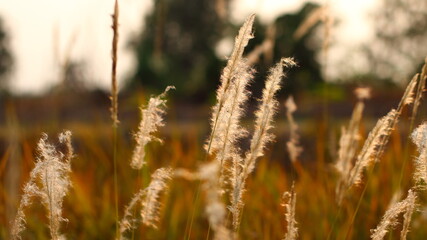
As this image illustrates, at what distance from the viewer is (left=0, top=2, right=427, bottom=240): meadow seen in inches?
42.2

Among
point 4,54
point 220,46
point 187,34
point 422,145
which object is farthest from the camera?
point 4,54

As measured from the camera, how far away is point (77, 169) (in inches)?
143

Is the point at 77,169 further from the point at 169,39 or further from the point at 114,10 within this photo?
the point at 169,39

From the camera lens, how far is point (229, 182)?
1571 millimetres

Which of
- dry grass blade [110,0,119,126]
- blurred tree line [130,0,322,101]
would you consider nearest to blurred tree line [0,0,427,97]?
blurred tree line [130,0,322,101]

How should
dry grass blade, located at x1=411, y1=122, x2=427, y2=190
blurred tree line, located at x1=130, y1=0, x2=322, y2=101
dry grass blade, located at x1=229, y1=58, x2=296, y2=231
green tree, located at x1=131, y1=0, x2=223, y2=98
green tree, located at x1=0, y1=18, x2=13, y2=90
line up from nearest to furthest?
dry grass blade, located at x1=229, y1=58, x2=296, y2=231 → dry grass blade, located at x1=411, y1=122, x2=427, y2=190 → blurred tree line, located at x1=130, y1=0, x2=322, y2=101 → green tree, located at x1=131, y1=0, x2=223, y2=98 → green tree, located at x1=0, y1=18, x2=13, y2=90

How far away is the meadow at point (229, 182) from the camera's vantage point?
42.2 inches

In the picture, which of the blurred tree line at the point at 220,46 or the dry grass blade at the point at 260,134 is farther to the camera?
A: the blurred tree line at the point at 220,46

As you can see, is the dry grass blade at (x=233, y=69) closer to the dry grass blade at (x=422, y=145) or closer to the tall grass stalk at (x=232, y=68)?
the tall grass stalk at (x=232, y=68)

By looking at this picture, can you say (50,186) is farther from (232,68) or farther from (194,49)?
(194,49)

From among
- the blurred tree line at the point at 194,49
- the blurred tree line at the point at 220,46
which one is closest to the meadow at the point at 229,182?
the blurred tree line at the point at 220,46

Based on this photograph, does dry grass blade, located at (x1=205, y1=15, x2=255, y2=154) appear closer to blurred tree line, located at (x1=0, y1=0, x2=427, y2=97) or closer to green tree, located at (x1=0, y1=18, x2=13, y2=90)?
blurred tree line, located at (x1=0, y1=0, x2=427, y2=97)

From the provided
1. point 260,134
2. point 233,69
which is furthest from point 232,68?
point 260,134

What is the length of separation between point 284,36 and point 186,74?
8.49 m
